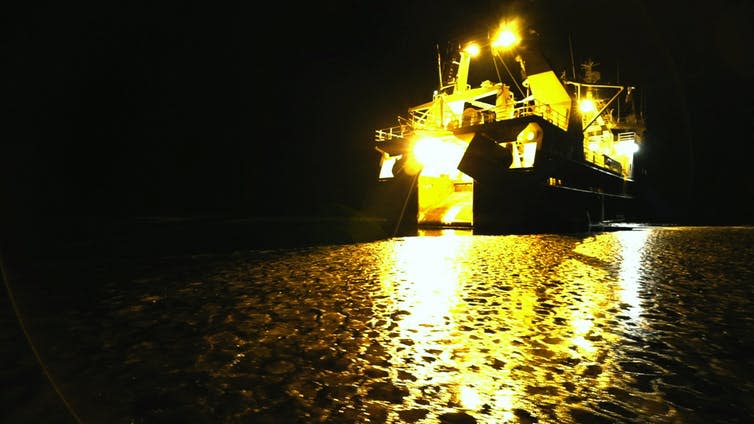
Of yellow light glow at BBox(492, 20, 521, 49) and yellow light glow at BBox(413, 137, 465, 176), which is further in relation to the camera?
yellow light glow at BBox(413, 137, 465, 176)

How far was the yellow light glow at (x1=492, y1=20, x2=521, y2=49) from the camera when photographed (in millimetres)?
18281

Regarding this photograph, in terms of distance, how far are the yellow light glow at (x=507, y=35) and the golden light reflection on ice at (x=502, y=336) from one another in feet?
51.2

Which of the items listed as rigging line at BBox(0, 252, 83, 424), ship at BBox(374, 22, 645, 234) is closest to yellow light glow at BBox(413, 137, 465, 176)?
ship at BBox(374, 22, 645, 234)

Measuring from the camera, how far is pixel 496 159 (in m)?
17.1

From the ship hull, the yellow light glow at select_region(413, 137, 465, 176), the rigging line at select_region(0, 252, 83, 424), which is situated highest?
the yellow light glow at select_region(413, 137, 465, 176)

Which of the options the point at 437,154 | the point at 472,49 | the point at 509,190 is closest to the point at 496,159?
the point at 509,190

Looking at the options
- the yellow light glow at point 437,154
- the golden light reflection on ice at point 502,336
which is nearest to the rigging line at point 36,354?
the golden light reflection on ice at point 502,336

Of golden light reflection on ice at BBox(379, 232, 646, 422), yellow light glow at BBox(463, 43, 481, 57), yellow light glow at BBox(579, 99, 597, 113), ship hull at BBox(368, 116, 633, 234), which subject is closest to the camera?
golden light reflection on ice at BBox(379, 232, 646, 422)

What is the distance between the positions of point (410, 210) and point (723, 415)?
61.5ft

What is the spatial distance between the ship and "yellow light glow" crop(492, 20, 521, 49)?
0.05m

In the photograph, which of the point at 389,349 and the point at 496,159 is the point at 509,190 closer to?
the point at 496,159

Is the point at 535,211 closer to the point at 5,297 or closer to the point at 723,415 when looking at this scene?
the point at 723,415

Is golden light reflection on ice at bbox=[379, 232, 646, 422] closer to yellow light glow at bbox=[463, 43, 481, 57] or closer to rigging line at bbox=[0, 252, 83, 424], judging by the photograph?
rigging line at bbox=[0, 252, 83, 424]

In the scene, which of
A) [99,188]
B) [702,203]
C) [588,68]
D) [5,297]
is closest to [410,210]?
[5,297]
